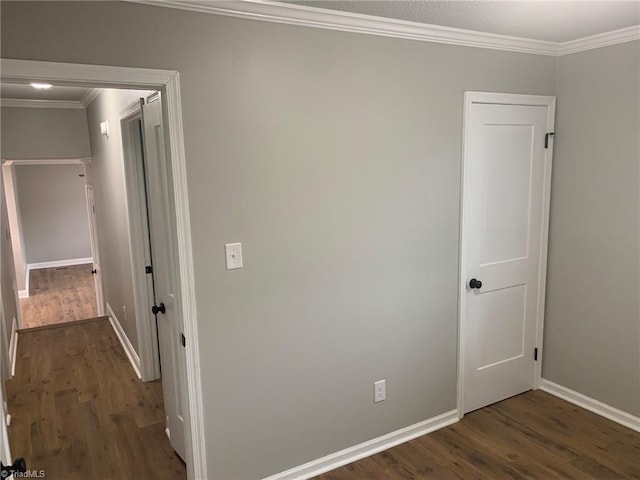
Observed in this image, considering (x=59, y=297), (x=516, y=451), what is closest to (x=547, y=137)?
(x=516, y=451)

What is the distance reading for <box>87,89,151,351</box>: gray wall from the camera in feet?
12.6

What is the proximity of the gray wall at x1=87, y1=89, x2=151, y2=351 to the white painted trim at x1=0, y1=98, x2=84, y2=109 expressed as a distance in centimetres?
20

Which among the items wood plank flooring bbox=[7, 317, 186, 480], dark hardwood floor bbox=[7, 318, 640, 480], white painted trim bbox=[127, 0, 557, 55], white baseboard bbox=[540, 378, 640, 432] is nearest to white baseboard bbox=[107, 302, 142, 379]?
wood plank flooring bbox=[7, 317, 186, 480]

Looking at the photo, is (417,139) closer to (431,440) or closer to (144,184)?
(431,440)

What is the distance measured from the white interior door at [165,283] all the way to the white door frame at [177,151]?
61 millimetres

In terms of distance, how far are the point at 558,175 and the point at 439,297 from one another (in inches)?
48.8

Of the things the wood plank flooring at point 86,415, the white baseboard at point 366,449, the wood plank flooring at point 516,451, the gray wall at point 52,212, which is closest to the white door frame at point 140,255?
the wood plank flooring at point 86,415

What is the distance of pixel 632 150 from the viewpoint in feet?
9.50

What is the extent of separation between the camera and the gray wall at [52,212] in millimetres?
9031

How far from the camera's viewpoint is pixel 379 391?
2877 millimetres

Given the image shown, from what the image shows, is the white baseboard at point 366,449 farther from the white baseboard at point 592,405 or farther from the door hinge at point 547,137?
the door hinge at point 547,137

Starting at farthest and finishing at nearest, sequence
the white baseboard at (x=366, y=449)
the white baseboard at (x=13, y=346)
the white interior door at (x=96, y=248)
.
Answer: the white interior door at (x=96, y=248) < the white baseboard at (x=13, y=346) < the white baseboard at (x=366, y=449)

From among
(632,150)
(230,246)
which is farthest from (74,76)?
(632,150)

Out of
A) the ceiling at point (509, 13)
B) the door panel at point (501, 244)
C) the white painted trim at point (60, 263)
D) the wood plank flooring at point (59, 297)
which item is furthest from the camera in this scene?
the white painted trim at point (60, 263)
